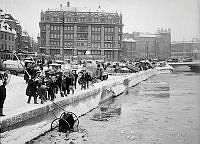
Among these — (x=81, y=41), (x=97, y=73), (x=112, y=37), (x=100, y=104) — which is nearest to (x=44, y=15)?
(x=81, y=41)

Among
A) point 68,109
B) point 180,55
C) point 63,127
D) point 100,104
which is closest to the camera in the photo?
point 63,127

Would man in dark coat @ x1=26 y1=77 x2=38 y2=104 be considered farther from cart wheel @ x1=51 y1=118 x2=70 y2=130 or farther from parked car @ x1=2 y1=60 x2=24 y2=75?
parked car @ x1=2 y1=60 x2=24 y2=75

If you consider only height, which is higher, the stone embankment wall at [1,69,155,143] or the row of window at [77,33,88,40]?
the row of window at [77,33,88,40]

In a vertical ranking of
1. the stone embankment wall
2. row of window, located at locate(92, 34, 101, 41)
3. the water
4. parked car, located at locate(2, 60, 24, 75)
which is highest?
row of window, located at locate(92, 34, 101, 41)

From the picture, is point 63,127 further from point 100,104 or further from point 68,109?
point 100,104

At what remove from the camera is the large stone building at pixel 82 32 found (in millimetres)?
82562

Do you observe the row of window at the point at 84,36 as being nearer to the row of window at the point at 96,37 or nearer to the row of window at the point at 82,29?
the row of window at the point at 96,37

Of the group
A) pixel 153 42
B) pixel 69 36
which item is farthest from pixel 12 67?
pixel 153 42

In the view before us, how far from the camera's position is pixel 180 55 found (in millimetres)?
128250

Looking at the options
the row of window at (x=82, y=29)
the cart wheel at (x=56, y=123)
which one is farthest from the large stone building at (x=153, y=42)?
the cart wheel at (x=56, y=123)

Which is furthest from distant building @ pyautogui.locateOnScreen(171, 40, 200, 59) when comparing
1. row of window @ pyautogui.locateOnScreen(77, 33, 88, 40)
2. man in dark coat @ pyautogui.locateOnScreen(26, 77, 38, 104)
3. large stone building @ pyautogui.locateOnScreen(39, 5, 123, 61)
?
man in dark coat @ pyautogui.locateOnScreen(26, 77, 38, 104)

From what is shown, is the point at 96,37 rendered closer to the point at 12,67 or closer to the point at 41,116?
the point at 12,67

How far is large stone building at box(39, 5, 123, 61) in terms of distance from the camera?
82.6 metres

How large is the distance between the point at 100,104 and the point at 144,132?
30.0 ft
